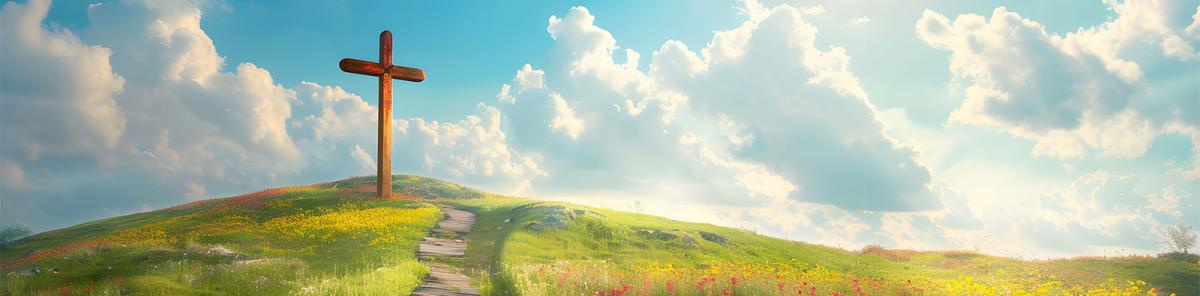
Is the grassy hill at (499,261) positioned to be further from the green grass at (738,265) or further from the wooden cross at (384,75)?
the wooden cross at (384,75)

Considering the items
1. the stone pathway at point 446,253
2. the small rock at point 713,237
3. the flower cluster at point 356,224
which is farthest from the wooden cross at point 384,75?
the small rock at point 713,237

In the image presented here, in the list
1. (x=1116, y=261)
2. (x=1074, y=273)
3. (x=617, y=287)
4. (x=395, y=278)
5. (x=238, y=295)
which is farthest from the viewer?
(x=1116, y=261)

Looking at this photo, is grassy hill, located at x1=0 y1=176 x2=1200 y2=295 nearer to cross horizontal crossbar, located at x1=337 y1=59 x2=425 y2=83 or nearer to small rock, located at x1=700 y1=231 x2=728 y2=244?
small rock, located at x1=700 y1=231 x2=728 y2=244

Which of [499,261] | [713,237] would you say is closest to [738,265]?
[713,237]

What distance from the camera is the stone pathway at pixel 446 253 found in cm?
1617

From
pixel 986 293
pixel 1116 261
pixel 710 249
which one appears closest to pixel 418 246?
pixel 710 249

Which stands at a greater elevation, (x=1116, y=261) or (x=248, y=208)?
(x=248, y=208)

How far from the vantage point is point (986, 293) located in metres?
15.6

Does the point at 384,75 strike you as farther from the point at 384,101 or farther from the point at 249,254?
the point at 249,254

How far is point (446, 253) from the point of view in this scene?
75.0ft

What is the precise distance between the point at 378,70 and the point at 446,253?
21.6 ft

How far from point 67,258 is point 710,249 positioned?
2342cm

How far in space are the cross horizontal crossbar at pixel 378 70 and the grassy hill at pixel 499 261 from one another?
5.79 meters

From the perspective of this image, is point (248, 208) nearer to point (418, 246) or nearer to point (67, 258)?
point (67, 258)
